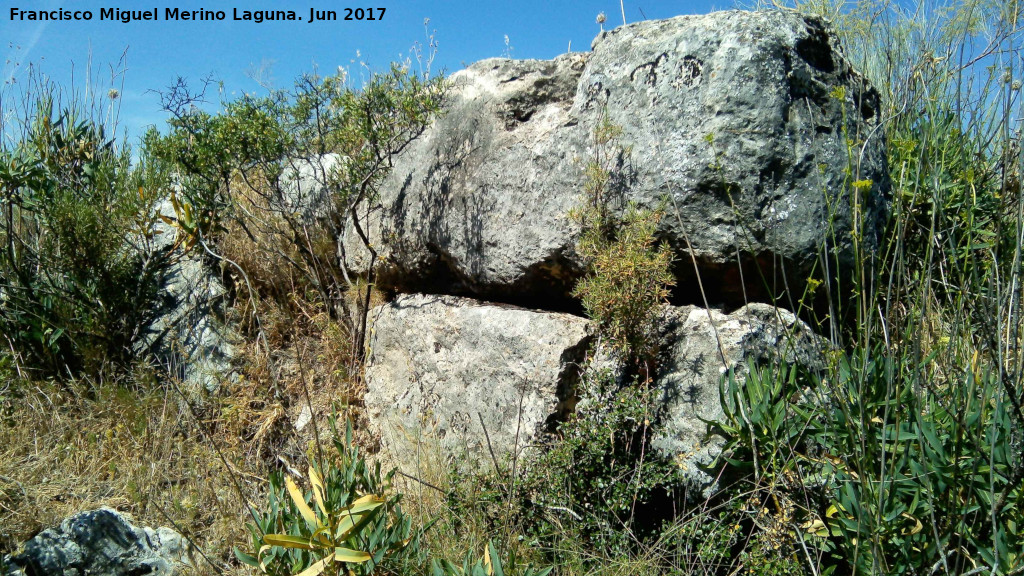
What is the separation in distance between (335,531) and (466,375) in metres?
1.42

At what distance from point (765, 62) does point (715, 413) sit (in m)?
1.56

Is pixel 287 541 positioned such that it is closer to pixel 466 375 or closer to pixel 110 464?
pixel 466 375

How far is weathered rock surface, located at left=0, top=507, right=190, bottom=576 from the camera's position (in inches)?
122

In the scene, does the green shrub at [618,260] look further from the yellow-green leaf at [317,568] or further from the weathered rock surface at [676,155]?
the yellow-green leaf at [317,568]

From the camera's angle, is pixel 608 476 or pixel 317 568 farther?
pixel 608 476

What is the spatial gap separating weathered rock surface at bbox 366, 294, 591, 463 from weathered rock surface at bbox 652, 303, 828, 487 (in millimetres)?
472

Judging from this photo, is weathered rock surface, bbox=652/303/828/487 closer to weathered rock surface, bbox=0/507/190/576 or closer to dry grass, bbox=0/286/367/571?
dry grass, bbox=0/286/367/571

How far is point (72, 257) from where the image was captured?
469 cm

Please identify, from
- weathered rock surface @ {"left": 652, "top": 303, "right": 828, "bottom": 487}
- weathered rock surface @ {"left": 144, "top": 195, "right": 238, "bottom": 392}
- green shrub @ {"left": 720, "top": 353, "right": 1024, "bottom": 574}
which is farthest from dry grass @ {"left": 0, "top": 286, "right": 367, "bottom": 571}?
green shrub @ {"left": 720, "top": 353, "right": 1024, "bottom": 574}

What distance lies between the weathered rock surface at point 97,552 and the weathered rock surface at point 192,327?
138cm

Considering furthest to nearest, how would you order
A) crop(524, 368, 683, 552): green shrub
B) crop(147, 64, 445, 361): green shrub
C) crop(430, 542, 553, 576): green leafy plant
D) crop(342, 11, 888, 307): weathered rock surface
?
crop(147, 64, 445, 361): green shrub, crop(342, 11, 888, 307): weathered rock surface, crop(524, 368, 683, 552): green shrub, crop(430, 542, 553, 576): green leafy plant

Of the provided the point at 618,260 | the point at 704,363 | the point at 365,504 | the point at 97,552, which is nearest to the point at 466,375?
the point at 618,260

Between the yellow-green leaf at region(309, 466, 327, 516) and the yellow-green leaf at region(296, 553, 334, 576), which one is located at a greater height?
the yellow-green leaf at region(309, 466, 327, 516)

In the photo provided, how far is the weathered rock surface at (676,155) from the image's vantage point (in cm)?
323
